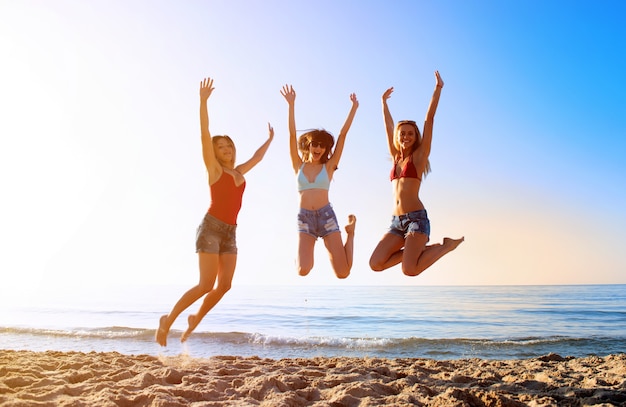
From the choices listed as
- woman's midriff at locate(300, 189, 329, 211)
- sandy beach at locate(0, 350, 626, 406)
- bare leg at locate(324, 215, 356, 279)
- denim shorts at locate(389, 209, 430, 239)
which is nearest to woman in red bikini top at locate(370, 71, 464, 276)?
denim shorts at locate(389, 209, 430, 239)

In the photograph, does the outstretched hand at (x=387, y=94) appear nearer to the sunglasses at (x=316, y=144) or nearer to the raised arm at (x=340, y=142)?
the raised arm at (x=340, y=142)

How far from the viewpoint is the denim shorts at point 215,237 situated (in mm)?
5586

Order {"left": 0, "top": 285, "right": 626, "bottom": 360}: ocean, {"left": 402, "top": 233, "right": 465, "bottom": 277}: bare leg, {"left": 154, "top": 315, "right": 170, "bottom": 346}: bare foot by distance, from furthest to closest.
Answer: {"left": 0, "top": 285, "right": 626, "bottom": 360}: ocean < {"left": 402, "top": 233, "right": 465, "bottom": 277}: bare leg < {"left": 154, "top": 315, "right": 170, "bottom": 346}: bare foot

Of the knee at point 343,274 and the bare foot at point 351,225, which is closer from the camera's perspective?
the knee at point 343,274

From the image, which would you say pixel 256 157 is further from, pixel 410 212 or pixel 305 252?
pixel 410 212

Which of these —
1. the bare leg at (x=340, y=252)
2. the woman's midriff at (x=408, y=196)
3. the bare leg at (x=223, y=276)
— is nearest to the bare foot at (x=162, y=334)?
the bare leg at (x=223, y=276)

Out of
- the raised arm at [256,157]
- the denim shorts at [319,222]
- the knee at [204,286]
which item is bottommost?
the knee at [204,286]

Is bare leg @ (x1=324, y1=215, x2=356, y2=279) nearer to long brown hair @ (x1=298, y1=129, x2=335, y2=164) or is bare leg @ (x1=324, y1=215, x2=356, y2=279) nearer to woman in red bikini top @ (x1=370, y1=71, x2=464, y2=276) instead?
woman in red bikini top @ (x1=370, y1=71, x2=464, y2=276)

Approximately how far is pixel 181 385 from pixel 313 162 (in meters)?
2.99

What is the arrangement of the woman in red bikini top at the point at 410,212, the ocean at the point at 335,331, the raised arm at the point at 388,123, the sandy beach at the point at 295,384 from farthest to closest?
the ocean at the point at 335,331
the raised arm at the point at 388,123
the woman in red bikini top at the point at 410,212
the sandy beach at the point at 295,384

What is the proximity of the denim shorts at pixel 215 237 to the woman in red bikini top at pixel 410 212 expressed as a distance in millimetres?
1677

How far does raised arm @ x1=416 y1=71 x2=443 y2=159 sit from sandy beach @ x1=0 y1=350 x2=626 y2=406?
8.51ft

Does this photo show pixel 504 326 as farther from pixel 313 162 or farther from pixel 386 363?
pixel 313 162

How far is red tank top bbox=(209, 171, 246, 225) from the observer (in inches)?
226
